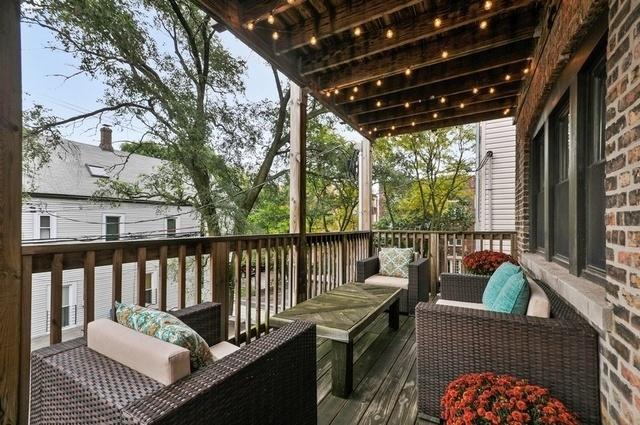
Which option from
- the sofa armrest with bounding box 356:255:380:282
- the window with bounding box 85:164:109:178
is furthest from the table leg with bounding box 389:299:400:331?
the window with bounding box 85:164:109:178

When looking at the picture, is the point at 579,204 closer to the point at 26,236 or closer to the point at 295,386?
the point at 295,386

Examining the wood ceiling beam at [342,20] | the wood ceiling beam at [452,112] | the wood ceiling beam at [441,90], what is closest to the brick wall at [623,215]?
the wood ceiling beam at [342,20]

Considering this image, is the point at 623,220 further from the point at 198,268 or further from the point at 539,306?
the point at 198,268

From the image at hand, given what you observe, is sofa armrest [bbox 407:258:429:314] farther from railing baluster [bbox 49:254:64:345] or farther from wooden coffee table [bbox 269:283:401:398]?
railing baluster [bbox 49:254:64:345]

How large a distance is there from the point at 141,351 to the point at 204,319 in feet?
2.59


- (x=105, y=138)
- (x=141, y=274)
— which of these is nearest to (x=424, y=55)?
(x=141, y=274)

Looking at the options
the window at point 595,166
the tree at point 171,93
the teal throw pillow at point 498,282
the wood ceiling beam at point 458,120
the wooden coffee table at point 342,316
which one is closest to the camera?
the window at point 595,166

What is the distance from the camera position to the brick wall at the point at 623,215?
105 cm

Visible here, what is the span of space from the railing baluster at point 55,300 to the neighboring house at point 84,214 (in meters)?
1.02

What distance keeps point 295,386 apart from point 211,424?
0.51 meters

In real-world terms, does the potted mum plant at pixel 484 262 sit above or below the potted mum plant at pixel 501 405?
above

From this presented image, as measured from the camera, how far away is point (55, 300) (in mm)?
1570

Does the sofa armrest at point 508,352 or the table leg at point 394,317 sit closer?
the sofa armrest at point 508,352

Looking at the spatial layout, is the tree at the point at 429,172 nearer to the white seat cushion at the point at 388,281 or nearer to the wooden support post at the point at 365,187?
the wooden support post at the point at 365,187
